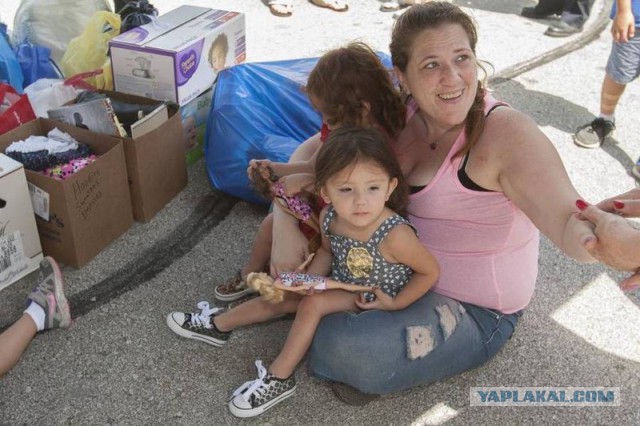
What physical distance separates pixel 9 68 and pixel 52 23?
0.53m

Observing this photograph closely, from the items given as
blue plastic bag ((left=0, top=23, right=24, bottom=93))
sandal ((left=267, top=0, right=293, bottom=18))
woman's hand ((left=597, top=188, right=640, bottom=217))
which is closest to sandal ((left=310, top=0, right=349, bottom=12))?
sandal ((left=267, top=0, right=293, bottom=18))

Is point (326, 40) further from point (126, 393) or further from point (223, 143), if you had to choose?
point (126, 393)

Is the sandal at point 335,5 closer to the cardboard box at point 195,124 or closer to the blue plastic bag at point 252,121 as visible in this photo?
the blue plastic bag at point 252,121

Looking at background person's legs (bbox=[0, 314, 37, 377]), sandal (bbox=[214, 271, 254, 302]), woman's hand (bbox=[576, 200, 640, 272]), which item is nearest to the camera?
woman's hand (bbox=[576, 200, 640, 272])

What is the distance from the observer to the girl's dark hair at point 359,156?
1.98m

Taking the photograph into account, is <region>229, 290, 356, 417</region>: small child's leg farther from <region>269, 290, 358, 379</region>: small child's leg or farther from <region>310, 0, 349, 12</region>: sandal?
<region>310, 0, 349, 12</region>: sandal

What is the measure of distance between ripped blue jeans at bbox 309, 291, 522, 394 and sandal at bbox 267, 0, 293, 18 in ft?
12.7

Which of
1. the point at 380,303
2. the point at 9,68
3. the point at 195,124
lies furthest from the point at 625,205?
the point at 9,68

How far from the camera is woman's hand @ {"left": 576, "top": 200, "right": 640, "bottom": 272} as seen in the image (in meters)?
1.34

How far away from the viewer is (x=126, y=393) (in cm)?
218

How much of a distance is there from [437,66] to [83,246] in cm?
156

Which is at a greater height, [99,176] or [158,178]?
[99,176]

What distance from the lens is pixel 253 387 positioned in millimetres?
2129

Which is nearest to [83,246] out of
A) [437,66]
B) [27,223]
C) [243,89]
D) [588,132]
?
[27,223]
